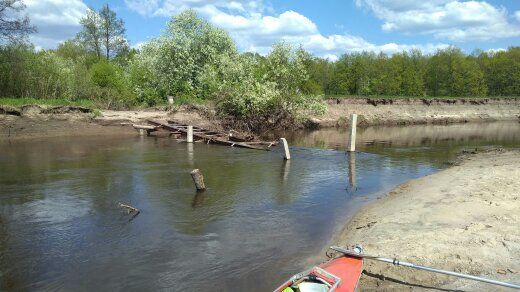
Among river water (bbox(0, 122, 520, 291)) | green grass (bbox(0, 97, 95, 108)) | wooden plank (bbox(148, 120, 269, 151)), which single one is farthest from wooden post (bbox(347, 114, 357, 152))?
green grass (bbox(0, 97, 95, 108))

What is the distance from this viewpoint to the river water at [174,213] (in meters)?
9.25

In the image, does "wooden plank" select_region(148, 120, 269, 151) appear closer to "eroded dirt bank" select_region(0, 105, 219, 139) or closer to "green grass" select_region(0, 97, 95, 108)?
"eroded dirt bank" select_region(0, 105, 219, 139)

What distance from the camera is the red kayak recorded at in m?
7.30

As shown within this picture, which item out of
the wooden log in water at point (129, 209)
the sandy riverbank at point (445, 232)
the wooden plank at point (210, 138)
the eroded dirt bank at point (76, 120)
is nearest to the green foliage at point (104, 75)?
the eroded dirt bank at point (76, 120)

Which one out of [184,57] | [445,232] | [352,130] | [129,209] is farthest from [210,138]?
[445,232]

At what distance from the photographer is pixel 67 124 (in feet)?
105

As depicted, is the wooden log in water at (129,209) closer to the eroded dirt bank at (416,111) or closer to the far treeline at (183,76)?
the far treeline at (183,76)

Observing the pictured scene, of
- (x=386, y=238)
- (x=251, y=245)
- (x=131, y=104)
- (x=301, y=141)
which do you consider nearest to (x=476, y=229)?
(x=386, y=238)

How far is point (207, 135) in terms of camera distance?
97.8 feet

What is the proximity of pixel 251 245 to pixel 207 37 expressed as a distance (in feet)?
→ 119

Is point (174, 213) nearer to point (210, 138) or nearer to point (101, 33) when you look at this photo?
point (210, 138)

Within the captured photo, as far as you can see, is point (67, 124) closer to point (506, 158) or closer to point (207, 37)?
point (207, 37)

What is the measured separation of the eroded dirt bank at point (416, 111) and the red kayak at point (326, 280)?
3883 centimetres

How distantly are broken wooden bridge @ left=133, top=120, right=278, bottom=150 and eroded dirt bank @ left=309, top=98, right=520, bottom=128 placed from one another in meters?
17.5
